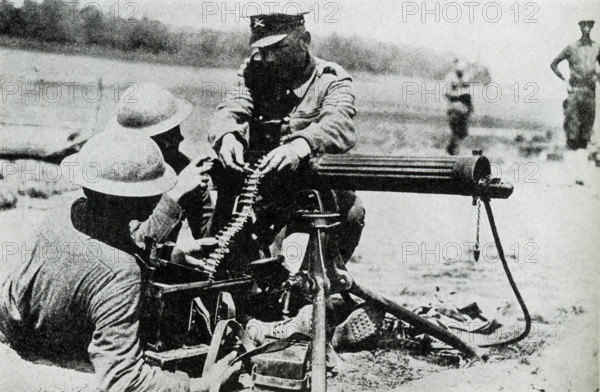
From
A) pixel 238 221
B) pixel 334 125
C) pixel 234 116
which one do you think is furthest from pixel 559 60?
pixel 238 221

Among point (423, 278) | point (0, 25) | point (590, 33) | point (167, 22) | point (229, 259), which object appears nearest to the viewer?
point (229, 259)

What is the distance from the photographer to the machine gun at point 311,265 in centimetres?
364

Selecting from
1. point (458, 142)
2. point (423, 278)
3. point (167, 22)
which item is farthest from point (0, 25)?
point (458, 142)

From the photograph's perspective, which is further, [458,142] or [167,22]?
[458,142]

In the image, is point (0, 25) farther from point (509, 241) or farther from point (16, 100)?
point (509, 241)

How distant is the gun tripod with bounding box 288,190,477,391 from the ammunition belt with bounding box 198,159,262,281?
1.26 feet

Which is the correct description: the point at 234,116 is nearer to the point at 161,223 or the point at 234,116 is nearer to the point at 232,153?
the point at 232,153

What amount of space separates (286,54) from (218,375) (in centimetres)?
258

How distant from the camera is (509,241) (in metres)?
6.27

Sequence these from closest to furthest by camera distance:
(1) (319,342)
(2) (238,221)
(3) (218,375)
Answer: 1. (3) (218,375)
2. (1) (319,342)
3. (2) (238,221)

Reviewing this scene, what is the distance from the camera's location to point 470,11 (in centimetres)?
493

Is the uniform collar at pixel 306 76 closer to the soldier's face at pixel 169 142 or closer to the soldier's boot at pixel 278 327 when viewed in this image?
the soldier's face at pixel 169 142

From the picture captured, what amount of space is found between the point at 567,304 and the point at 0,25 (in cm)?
529

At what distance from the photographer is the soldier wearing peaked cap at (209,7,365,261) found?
14.8ft
